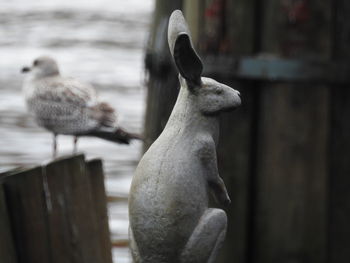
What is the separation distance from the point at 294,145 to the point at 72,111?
7.84ft

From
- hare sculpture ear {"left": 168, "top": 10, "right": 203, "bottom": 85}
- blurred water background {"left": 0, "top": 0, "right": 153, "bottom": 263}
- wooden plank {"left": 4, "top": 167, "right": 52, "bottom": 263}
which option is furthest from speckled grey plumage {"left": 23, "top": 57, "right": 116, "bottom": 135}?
hare sculpture ear {"left": 168, "top": 10, "right": 203, "bottom": 85}

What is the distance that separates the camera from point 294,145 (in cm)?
492

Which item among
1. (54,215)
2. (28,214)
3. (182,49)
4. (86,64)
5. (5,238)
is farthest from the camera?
(86,64)

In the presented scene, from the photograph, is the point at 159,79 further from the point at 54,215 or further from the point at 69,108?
the point at 54,215

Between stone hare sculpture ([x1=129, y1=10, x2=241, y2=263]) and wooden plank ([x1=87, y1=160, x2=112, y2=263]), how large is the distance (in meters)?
1.58

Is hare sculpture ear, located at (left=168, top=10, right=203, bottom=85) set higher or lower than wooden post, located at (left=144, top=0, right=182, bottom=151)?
higher

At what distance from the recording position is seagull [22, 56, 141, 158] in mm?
6777

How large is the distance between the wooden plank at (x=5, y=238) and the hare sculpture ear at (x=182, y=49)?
4.57 feet

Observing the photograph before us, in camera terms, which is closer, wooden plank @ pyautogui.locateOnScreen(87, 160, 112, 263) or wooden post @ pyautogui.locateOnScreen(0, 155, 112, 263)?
wooden post @ pyautogui.locateOnScreen(0, 155, 112, 263)

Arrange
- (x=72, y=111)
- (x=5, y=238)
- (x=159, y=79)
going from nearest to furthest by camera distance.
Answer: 1. (x=5, y=238)
2. (x=159, y=79)
3. (x=72, y=111)

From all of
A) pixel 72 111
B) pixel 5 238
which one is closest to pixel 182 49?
pixel 5 238

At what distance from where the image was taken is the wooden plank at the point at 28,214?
3.33m

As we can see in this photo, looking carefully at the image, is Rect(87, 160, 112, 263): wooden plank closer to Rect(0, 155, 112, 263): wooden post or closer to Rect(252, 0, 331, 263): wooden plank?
Rect(0, 155, 112, 263): wooden post

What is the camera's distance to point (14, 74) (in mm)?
10305
